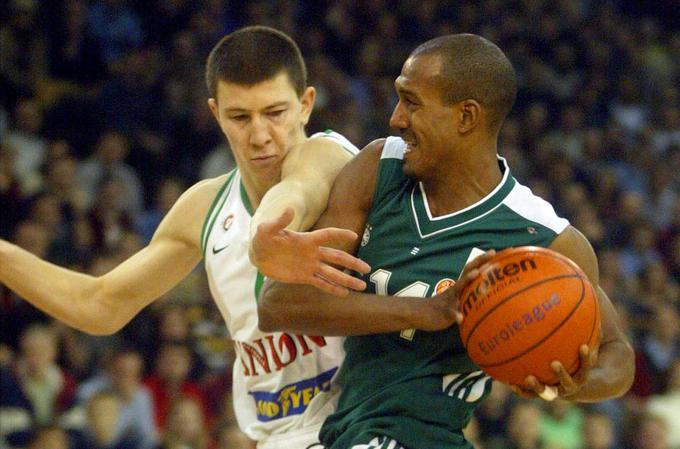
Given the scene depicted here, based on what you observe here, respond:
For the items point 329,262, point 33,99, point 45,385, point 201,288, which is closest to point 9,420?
point 45,385

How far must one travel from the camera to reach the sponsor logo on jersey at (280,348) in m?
3.69

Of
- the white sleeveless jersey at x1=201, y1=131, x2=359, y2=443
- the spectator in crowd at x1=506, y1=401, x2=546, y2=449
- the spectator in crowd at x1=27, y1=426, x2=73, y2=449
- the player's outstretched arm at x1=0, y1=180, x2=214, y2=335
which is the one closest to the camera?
the white sleeveless jersey at x1=201, y1=131, x2=359, y2=443

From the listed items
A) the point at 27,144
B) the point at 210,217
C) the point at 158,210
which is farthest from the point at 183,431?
the point at 210,217

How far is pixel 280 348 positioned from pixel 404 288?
594mm

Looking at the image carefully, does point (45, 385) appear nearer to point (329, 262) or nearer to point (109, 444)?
point (109, 444)

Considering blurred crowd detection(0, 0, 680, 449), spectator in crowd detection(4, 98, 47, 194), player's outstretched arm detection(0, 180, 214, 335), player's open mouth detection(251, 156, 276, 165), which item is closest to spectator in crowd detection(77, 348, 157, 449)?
blurred crowd detection(0, 0, 680, 449)

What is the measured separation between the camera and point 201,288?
25.3 ft

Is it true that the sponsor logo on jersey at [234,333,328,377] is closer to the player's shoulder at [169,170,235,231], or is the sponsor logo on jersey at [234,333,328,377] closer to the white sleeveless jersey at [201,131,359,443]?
the white sleeveless jersey at [201,131,359,443]

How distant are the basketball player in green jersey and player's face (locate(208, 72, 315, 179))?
0.99 feet

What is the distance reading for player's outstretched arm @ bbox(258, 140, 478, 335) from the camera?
10.1 feet

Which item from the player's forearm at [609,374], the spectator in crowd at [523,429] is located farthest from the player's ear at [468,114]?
the spectator in crowd at [523,429]

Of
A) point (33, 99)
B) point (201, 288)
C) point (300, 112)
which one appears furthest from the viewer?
point (33, 99)

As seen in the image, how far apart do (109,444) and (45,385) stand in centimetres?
49

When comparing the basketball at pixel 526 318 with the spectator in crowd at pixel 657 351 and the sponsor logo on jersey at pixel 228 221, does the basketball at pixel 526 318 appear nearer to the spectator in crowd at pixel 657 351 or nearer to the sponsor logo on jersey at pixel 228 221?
the sponsor logo on jersey at pixel 228 221
